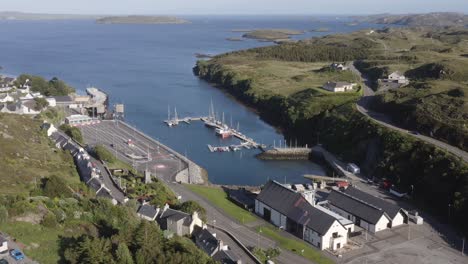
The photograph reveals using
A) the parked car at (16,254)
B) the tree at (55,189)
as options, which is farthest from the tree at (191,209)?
the parked car at (16,254)

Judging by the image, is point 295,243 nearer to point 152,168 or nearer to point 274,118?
point 152,168

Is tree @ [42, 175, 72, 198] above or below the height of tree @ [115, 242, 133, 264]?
below

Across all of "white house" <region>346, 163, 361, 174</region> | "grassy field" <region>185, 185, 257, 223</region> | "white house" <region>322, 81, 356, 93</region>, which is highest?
"white house" <region>322, 81, 356, 93</region>

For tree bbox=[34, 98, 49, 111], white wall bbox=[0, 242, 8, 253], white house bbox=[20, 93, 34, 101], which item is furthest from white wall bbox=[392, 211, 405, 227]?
white house bbox=[20, 93, 34, 101]

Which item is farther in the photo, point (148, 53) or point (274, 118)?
point (148, 53)

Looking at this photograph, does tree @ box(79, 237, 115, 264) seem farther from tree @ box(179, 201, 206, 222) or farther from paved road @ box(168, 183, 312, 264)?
paved road @ box(168, 183, 312, 264)

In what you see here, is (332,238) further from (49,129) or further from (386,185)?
(49,129)

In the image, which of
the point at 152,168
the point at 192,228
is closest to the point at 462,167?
the point at 192,228
